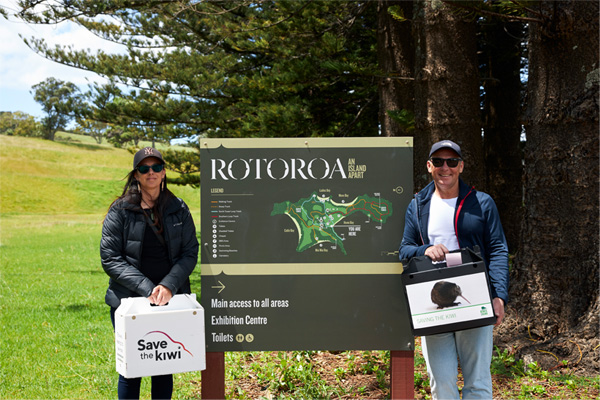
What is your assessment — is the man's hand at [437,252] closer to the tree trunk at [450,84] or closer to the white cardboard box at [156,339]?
the white cardboard box at [156,339]

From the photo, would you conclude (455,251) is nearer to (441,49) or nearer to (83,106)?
(441,49)

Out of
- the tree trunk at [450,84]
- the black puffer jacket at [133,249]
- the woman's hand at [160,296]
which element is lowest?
the woman's hand at [160,296]

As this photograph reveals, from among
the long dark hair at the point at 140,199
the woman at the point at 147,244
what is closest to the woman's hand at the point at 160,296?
the woman at the point at 147,244

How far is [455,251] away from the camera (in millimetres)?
3164

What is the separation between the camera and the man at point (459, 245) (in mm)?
3232

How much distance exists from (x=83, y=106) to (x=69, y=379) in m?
9.43

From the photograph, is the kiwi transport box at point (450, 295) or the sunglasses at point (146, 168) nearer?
the kiwi transport box at point (450, 295)

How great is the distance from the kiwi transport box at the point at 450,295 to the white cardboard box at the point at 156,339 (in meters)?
1.27

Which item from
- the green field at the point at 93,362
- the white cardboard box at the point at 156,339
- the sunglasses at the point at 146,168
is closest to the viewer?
the white cardboard box at the point at 156,339

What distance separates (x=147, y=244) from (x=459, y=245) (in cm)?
191

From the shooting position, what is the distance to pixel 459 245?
10.6 feet

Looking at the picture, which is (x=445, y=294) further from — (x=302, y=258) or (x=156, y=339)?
(x=156, y=339)

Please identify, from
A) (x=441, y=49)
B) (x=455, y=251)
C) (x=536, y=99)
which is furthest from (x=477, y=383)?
(x=441, y=49)

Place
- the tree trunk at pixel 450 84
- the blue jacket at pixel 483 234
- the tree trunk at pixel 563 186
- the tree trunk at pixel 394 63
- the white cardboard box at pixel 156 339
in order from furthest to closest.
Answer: the tree trunk at pixel 394 63 → the tree trunk at pixel 450 84 → the tree trunk at pixel 563 186 → the blue jacket at pixel 483 234 → the white cardboard box at pixel 156 339
